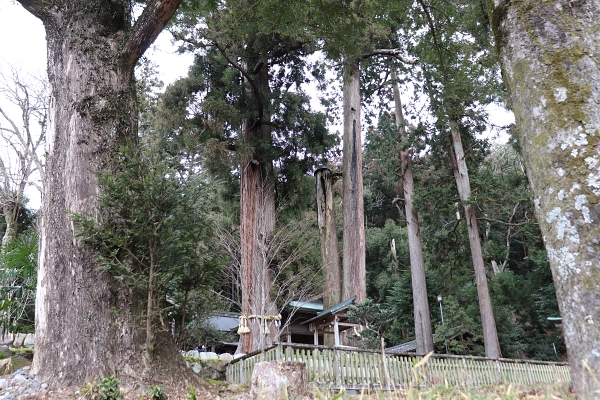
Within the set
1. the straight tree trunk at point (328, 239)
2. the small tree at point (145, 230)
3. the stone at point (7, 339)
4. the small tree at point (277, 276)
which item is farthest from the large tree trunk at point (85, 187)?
the straight tree trunk at point (328, 239)

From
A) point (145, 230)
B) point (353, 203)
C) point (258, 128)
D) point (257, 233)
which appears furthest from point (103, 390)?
point (353, 203)

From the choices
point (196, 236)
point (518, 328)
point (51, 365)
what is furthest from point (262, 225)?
point (518, 328)

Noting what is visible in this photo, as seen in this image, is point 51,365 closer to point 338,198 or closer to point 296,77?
point 296,77

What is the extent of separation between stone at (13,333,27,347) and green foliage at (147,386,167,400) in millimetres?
5141

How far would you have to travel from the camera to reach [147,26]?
5348 millimetres

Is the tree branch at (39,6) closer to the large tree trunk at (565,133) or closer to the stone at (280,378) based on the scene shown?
the stone at (280,378)

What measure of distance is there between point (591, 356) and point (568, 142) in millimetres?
1046

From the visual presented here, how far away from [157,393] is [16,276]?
4419mm

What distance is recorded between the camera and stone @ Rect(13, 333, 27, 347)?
7871mm

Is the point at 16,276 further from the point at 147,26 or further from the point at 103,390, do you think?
the point at 147,26

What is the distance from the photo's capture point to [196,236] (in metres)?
5.20

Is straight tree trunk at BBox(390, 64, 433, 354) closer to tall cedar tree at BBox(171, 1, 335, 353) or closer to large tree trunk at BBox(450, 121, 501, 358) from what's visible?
large tree trunk at BBox(450, 121, 501, 358)

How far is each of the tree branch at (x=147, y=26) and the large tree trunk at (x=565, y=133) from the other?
3921mm

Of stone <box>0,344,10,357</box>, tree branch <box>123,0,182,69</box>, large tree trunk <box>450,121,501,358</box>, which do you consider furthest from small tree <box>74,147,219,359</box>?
large tree trunk <box>450,121,501,358</box>
